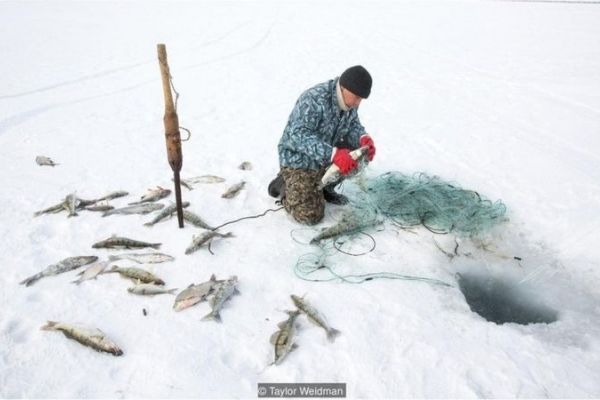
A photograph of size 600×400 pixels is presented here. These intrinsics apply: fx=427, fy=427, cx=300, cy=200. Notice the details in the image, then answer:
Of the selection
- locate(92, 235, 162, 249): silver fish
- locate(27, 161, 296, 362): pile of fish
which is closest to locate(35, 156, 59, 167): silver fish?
locate(27, 161, 296, 362): pile of fish

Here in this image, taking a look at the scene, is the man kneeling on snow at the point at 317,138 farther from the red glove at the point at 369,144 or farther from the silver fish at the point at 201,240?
the silver fish at the point at 201,240

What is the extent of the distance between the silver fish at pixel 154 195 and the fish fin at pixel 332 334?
305 centimetres

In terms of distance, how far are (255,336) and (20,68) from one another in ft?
37.6

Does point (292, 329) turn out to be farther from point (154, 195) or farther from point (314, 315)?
point (154, 195)

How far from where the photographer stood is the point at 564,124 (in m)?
8.17

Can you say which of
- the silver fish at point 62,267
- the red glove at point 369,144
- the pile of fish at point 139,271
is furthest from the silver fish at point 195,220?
the red glove at point 369,144

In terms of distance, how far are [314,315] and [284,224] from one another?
1.61 meters

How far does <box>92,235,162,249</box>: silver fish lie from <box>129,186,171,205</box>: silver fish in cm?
93

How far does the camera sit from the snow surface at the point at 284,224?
3.29m

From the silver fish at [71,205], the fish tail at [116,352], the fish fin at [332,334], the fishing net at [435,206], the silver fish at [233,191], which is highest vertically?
the fishing net at [435,206]

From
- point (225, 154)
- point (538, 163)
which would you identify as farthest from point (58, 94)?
point (538, 163)

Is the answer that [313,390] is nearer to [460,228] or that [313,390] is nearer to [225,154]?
[460,228]

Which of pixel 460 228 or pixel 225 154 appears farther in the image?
pixel 225 154

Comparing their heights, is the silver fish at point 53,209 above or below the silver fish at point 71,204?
below
